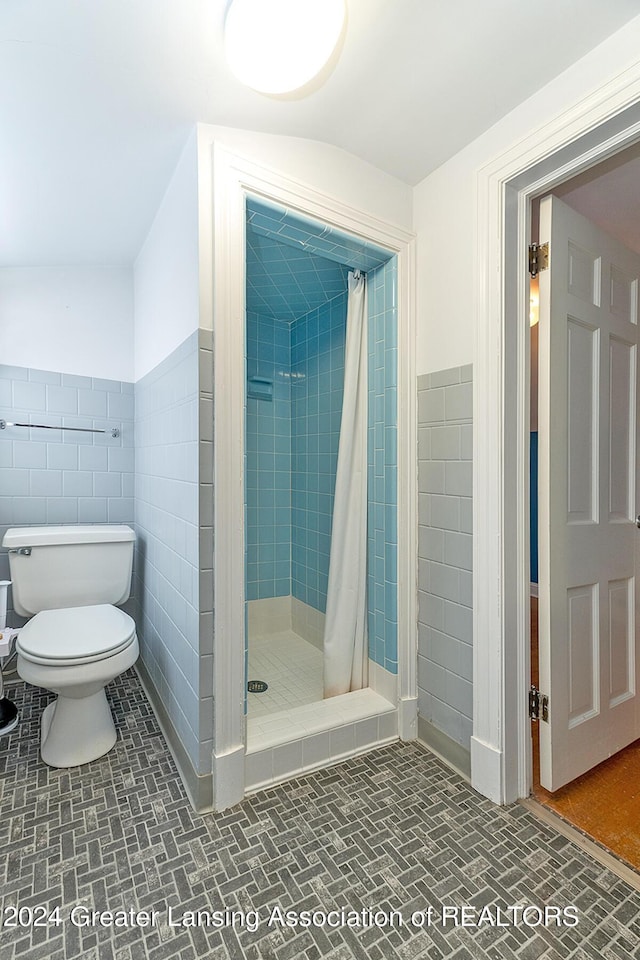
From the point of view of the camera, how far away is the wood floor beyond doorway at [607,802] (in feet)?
4.17

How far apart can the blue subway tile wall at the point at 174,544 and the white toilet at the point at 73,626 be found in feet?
0.53

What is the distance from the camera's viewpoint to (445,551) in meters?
1.60

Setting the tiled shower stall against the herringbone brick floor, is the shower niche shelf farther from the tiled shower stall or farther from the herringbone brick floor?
the herringbone brick floor

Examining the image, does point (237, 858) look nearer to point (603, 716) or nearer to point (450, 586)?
point (450, 586)

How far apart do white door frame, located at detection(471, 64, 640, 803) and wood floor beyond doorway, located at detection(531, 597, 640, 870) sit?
136 mm

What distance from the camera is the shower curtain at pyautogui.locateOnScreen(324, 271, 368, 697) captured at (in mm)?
1891

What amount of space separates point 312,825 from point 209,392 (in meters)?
1.33

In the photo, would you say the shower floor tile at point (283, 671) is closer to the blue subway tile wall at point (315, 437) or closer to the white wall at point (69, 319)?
the blue subway tile wall at point (315, 437)

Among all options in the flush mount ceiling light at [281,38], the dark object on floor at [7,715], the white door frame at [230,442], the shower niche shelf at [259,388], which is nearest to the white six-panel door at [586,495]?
the flush mount ceiling light at [281,38]

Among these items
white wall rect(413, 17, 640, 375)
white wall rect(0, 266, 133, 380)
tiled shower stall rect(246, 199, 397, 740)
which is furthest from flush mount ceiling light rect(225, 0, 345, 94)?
white wall rect(0, 266, 133, 380)

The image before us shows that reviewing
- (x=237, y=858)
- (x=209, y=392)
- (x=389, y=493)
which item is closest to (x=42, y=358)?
(x=209, y=392)

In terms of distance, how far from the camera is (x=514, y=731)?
1.41 meters

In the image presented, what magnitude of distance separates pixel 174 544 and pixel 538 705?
4.51 ft

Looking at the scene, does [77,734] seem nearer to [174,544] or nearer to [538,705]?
[174,544]
